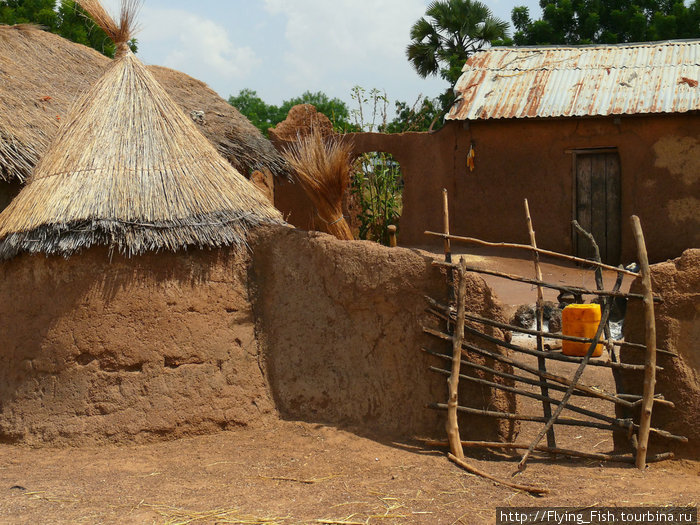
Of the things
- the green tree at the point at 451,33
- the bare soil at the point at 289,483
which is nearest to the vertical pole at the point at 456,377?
the bare soil at the point at 289,483

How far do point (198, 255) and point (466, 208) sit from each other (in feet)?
23.8

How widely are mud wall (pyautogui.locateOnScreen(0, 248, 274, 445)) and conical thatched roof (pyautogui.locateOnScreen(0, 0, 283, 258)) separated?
0.16 metres

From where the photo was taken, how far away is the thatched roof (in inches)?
294

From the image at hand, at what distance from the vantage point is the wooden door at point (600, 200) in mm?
11375

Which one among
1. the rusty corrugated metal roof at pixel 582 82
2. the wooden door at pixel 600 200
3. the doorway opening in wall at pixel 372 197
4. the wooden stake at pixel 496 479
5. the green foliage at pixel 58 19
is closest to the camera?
the wooden stake at pixel 496 479

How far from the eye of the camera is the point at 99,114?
5.72 m

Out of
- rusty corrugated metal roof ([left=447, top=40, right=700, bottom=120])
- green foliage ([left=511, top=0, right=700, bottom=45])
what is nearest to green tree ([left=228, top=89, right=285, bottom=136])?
green foliage ([left=511, top=0, right=700, bottom=45])

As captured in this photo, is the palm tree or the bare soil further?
the palm tree

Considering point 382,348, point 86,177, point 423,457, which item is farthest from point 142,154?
point 423,457

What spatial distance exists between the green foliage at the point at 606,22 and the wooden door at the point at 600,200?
11.3 m

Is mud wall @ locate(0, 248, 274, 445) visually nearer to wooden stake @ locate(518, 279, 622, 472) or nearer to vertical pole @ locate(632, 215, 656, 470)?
wooden stake @ locate(518, 279, 622, 472)

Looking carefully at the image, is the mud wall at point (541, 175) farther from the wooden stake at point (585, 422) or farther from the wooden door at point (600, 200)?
the wooden stake at point (585, 422)

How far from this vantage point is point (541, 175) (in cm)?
1152

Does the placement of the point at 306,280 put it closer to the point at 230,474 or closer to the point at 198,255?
the point at 198,255
